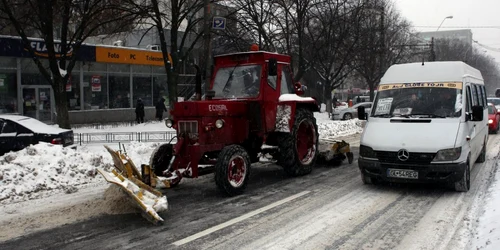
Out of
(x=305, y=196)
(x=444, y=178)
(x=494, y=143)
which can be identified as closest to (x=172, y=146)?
(x=305, y=196)

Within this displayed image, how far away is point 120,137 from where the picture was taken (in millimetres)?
16516

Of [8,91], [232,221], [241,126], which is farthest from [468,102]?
[8,91]

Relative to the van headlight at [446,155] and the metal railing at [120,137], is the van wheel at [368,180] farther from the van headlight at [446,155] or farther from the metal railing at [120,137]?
the metal railing at [120,137]

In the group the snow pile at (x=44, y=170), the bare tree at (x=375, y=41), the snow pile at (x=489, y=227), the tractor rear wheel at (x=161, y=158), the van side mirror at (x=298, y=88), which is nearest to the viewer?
the snow pile at (x=489, y=227)

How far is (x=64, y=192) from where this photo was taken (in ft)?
26.6

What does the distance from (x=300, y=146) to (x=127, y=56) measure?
2050 centimetres

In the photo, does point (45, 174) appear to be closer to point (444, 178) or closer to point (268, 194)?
point (268, 194)

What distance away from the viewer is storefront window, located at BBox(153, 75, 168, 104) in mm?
30661

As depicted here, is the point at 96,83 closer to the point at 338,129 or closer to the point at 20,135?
the point at 338,129

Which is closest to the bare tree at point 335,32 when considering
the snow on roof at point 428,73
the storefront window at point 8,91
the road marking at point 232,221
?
the storefront window at point 8,91

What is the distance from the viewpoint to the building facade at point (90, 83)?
22.3 meters

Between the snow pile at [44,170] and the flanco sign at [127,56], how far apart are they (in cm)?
1718

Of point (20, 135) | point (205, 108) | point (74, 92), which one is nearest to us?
point (205, 108)

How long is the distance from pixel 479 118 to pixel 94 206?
702cm
